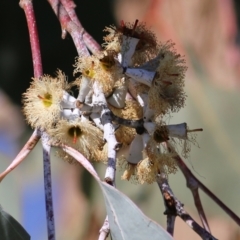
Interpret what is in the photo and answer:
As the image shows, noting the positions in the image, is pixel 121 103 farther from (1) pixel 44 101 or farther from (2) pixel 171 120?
(2) pixel 171 120

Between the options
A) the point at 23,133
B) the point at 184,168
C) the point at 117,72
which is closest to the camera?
the point at 117,72

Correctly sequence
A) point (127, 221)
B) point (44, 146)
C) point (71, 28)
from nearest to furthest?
point (127, 221) < point (44, 146) < point (71, 28)

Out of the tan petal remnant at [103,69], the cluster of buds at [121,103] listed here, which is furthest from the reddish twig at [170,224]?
the tan petal remnant at [103,69]

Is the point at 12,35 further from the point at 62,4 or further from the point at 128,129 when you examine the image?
the point at 128,129

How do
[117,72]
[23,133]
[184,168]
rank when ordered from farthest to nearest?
1. [23,133]
2. [184,168]
3. [117,72]

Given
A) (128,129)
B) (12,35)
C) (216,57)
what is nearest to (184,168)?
(128,129)

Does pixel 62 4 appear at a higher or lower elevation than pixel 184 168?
higher

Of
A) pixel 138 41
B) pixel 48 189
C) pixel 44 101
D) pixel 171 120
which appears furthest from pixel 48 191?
pixel 171 120
